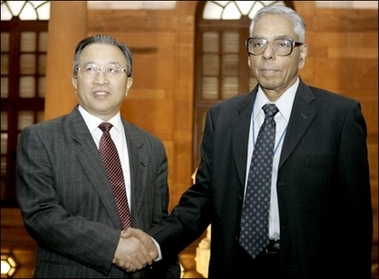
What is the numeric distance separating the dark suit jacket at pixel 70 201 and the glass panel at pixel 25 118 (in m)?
7.13

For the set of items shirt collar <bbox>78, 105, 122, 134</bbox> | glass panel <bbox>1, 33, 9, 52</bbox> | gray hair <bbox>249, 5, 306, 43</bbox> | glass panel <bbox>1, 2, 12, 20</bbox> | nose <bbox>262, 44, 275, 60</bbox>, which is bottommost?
shirt collar <bbox>78, 105, 122, 134</bbox>

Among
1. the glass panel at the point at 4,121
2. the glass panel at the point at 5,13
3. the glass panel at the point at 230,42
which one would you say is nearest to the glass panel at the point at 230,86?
the glass panel at the point at 230,42

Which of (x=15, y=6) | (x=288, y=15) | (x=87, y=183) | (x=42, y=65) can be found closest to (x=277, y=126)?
(x=288, y=15)

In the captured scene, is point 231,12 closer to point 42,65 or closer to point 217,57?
point 217,57

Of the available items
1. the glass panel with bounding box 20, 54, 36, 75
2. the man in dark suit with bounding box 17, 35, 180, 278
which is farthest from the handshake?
the glass panel with bounding box 20, 54, 36, 75

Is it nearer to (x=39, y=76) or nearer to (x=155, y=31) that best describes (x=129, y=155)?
(x=155, y=31)

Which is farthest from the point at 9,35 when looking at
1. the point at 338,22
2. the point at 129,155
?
the point at 129,155

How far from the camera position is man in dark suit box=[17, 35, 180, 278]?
2537 mm

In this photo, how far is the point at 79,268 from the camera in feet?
8.49

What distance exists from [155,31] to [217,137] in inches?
255

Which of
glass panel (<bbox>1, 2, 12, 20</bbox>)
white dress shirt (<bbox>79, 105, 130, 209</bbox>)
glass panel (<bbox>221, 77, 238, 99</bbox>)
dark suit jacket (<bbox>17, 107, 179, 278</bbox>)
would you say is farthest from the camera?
glass panel (<bbox>1, 2, 12, 20</bbox>)

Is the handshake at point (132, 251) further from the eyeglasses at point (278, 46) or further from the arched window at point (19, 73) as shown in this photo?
the arched window at point (19, 73)

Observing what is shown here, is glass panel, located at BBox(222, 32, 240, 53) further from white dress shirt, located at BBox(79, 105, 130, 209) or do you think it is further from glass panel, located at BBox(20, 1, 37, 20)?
white dress shirt, located at BBox(79, 105, 130, 209)

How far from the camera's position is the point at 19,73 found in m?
9.67
